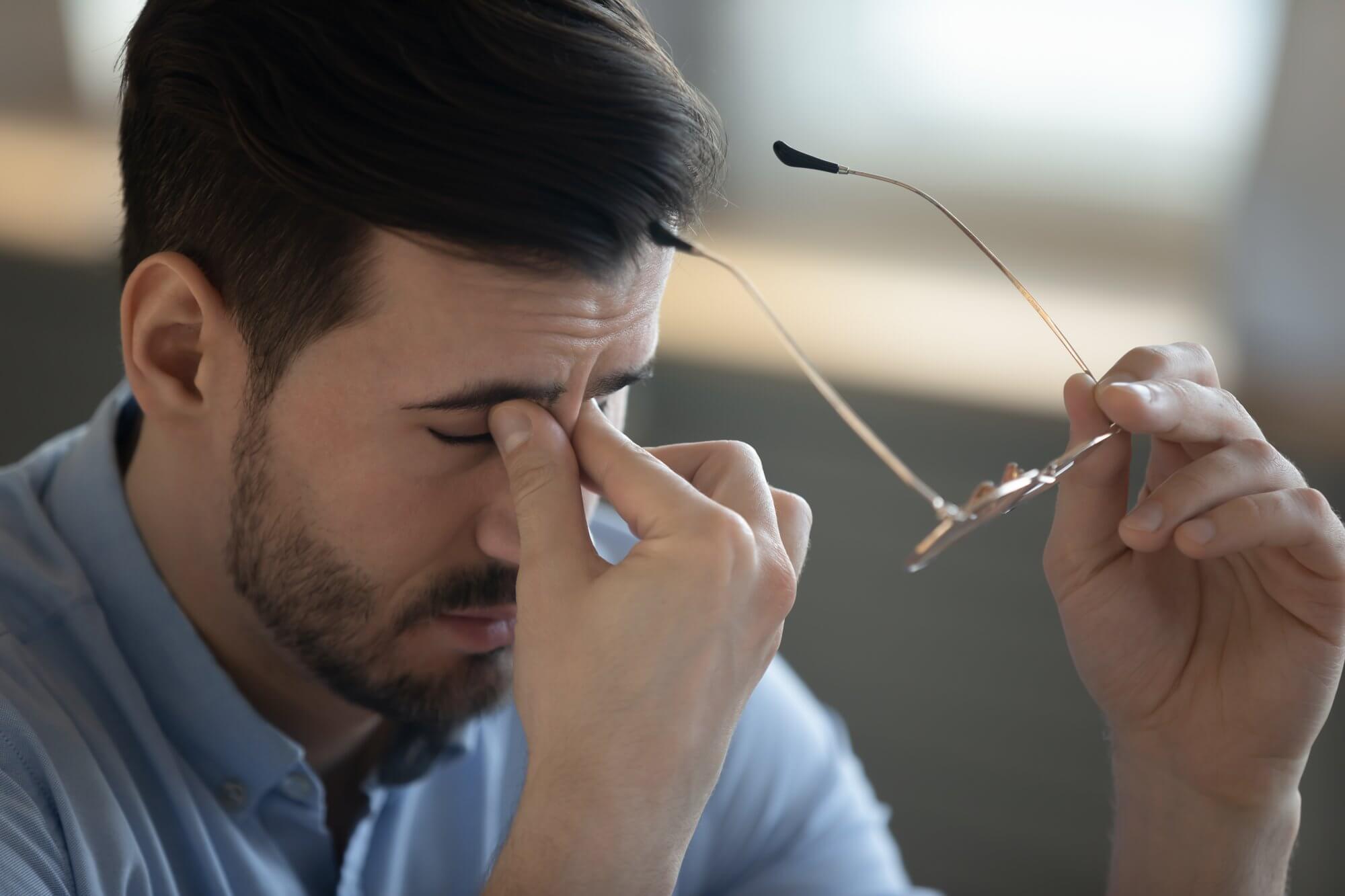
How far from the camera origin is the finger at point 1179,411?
3.40 feet

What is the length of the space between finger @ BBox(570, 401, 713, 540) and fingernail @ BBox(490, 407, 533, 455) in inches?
2.0

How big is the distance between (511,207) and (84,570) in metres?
0.60

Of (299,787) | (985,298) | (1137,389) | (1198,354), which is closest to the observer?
(1137,389)

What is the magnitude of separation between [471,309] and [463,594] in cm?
30

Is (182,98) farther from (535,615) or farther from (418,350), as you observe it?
(535,615)

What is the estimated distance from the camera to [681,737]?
976mm

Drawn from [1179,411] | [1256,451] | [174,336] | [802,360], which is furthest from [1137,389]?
[174,336]

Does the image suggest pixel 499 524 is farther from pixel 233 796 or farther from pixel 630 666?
pixel 233 796

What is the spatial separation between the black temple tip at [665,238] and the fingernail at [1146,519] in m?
0.46

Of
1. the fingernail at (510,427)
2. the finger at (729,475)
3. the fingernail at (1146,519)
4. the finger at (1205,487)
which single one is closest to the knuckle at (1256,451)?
the finger at (1205,487)

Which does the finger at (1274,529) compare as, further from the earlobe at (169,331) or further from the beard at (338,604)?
the earlobe at (169,331)

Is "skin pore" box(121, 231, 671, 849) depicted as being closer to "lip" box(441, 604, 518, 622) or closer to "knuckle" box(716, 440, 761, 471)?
"lip" box(441, 604, 518, 622)

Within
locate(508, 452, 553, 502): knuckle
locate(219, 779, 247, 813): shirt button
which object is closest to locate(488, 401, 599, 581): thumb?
locate(508, 452, 553, 502): knuckle

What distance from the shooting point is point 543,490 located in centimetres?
104
